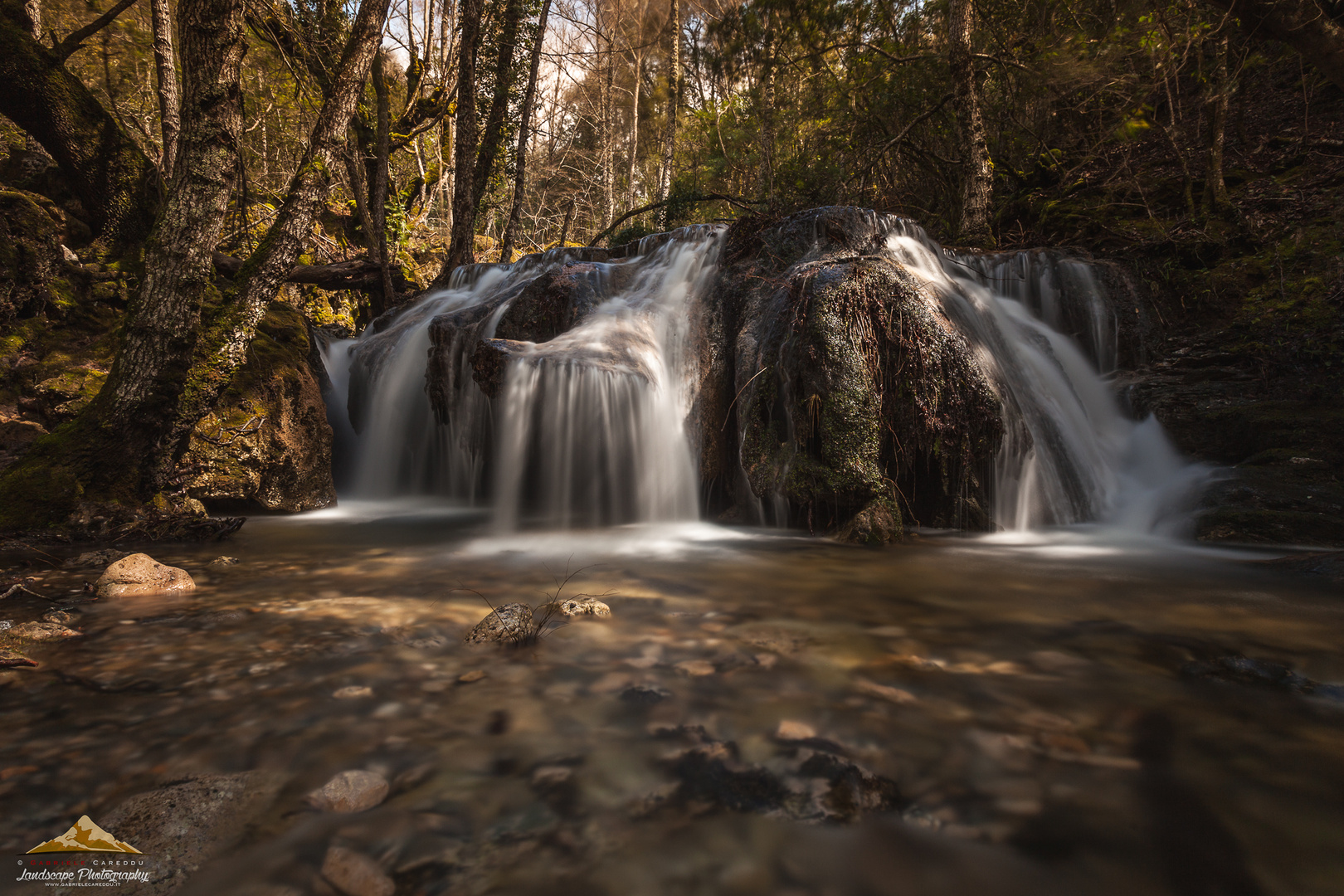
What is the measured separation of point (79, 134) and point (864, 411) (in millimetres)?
9894

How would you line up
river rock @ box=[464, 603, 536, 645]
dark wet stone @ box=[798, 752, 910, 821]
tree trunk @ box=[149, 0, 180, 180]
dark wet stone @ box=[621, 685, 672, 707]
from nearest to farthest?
dark wet stone @ box=[798, 752, 910, 821] < dark wet stone @ box=[621, 685, 672, 707] < river rock @ box=[464, 603, 536, 645] < tree trunk @ box=[149, 0, 180, 180]

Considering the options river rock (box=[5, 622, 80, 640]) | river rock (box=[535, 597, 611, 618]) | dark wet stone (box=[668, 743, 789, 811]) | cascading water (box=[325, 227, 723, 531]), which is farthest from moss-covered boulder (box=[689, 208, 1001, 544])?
river rock (box=[5, 622, 80, 640])

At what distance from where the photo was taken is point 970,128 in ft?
28.7

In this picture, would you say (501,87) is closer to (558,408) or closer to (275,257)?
(275,257)

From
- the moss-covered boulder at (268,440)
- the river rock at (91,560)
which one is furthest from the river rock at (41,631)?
the moss-covered boulder at (268,440)

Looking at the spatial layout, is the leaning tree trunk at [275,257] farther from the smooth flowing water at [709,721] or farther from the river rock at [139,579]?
the river rock at [139,579]

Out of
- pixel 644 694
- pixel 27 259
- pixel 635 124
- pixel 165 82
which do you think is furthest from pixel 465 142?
pixel 635 124

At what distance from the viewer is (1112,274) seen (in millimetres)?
6895

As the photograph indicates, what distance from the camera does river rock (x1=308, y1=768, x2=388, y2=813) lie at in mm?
1396

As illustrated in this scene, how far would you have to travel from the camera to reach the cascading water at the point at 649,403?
5.15m

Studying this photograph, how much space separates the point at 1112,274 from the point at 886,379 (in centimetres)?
439

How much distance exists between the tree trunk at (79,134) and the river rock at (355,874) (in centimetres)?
831

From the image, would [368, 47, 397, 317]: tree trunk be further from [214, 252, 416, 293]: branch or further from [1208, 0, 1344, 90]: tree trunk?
[1208, 0, 1344, 90]: tree trunk

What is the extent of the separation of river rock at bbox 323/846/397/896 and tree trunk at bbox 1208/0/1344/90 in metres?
5.86
